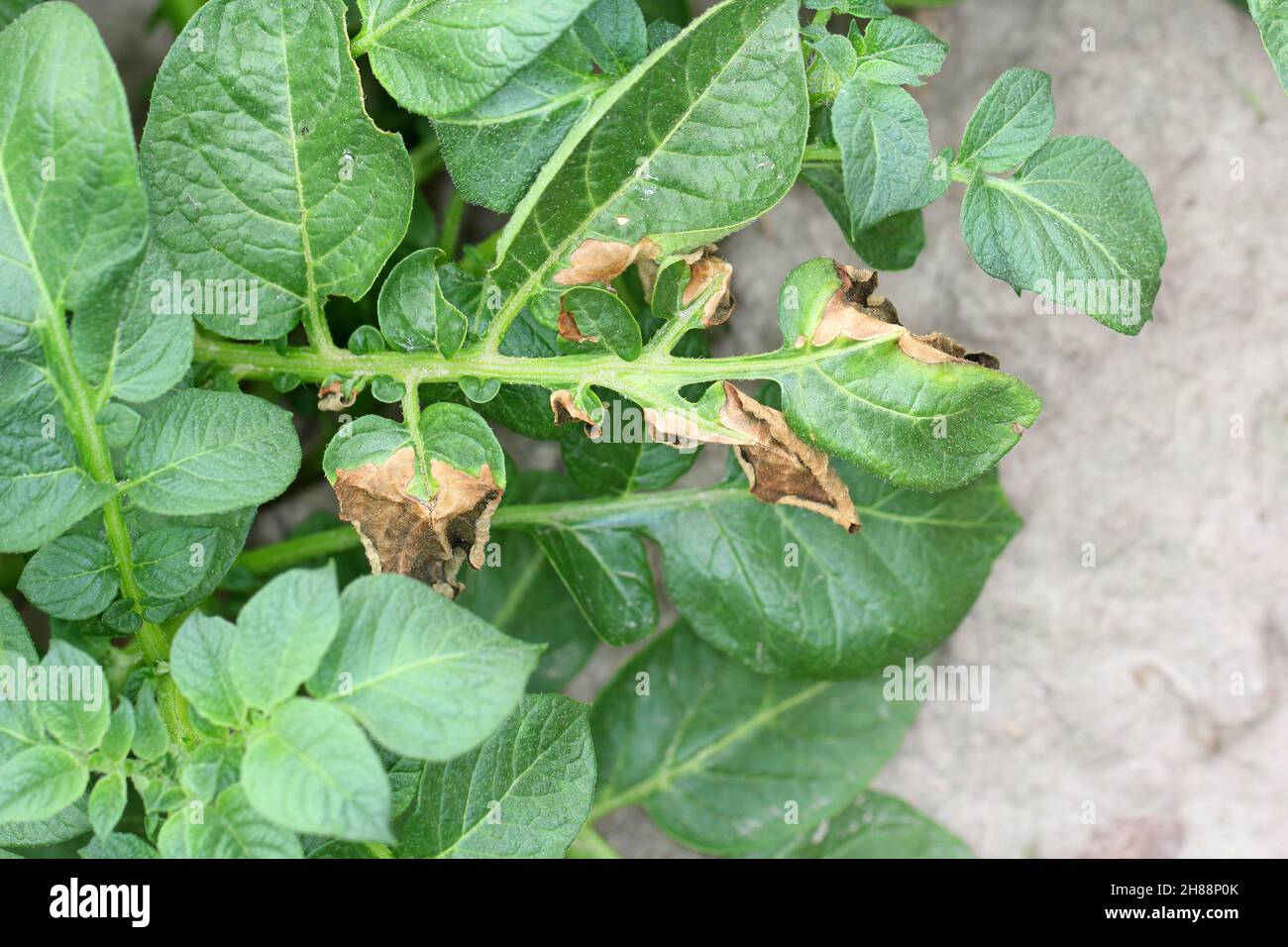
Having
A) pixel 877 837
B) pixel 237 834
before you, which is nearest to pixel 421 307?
pixel 237 834

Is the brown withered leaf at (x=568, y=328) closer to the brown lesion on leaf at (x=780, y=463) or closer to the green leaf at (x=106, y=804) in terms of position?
the brown lesion on leaf at (x=780, y=463)

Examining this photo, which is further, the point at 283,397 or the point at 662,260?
the point at 283,397

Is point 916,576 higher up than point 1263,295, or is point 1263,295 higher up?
point 1263,295

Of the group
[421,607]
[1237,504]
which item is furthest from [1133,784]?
[421,607]

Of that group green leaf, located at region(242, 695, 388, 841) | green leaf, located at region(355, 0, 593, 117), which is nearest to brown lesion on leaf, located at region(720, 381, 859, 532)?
green leaf, located at region(355, 0, 593, 117)

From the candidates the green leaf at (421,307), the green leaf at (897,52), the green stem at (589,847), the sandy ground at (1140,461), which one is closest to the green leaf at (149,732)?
the green leaf at (421,307)

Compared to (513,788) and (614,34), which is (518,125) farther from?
(513,788)

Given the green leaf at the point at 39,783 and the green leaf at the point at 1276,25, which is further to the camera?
the green leaf at the point at 1276,25
